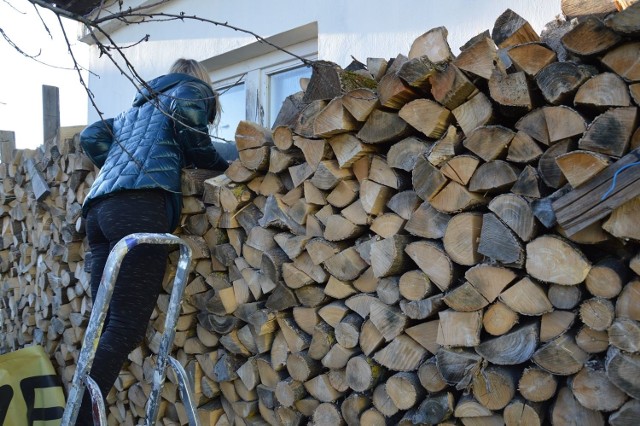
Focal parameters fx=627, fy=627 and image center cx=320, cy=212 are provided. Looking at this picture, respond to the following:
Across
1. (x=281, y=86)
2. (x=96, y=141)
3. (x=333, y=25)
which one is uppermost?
(x=333, y=25)

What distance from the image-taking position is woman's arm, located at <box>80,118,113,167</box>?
296 cm

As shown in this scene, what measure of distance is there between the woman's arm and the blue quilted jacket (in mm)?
113

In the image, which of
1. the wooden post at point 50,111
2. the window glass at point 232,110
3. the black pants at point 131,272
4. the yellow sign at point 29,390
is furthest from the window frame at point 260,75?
the yellow sign at point 29,390

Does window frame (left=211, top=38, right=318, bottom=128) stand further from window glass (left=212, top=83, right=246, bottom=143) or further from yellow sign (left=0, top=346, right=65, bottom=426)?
yellow sign (left=0, top=346, right=65, bottom=426)

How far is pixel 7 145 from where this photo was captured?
15.3 ft

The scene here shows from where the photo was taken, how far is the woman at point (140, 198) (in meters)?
2.47

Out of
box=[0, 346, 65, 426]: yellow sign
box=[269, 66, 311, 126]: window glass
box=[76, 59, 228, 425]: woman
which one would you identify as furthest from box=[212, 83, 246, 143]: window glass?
box=[0, 346, 65, 426]: yellow sign

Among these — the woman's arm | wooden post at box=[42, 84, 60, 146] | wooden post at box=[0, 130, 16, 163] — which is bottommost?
wooden post at box=[0, 130, 16, 163]

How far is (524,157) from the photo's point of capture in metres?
1.79

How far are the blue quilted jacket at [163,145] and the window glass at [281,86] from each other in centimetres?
158

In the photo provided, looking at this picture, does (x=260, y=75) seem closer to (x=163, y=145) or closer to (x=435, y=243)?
(x=163, y=145)

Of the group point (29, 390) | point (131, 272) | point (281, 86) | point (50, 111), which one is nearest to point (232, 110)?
point (281, 86)

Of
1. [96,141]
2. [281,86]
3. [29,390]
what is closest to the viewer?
[96,141]

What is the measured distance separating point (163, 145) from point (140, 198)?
0.26 meters
